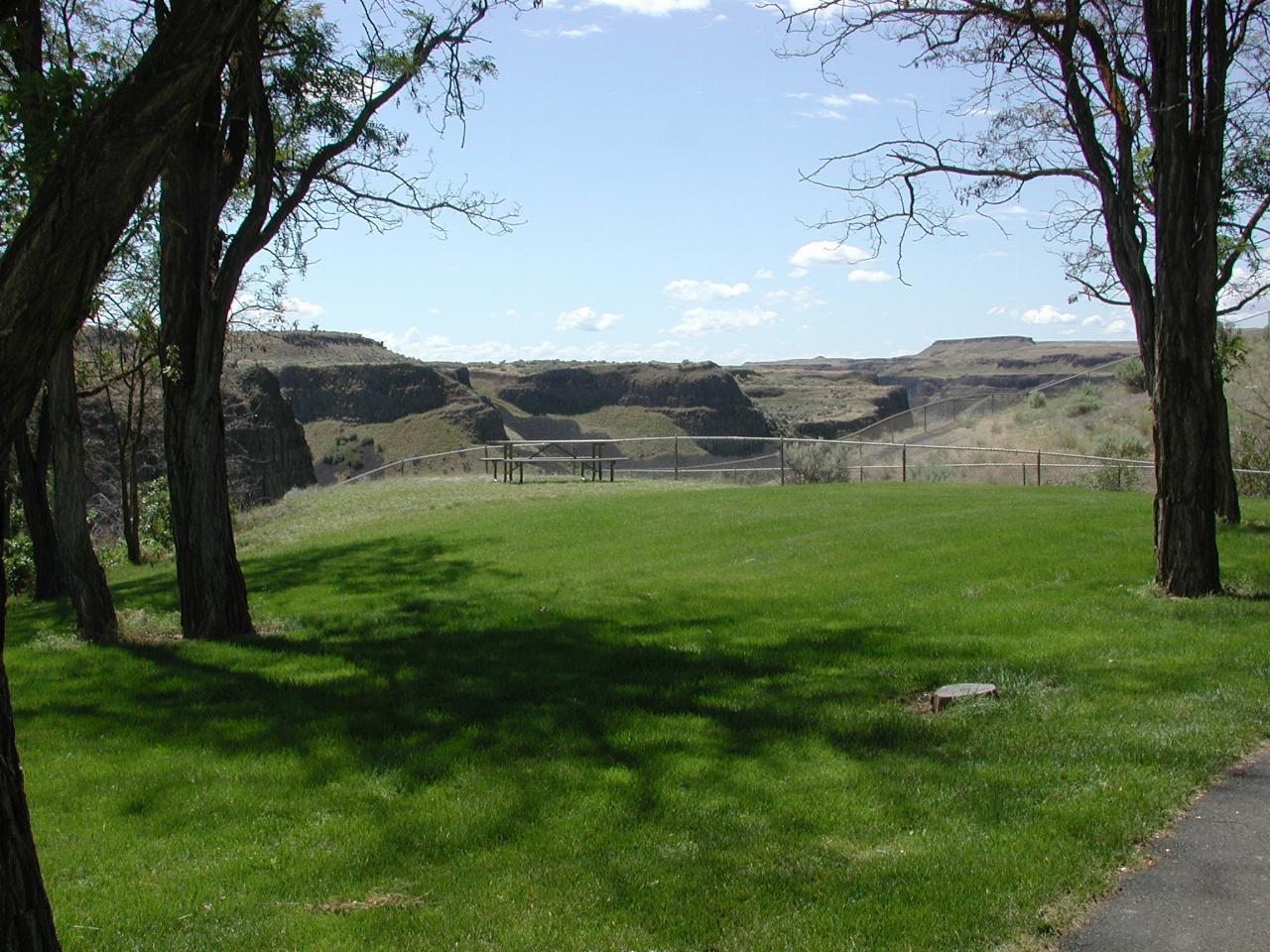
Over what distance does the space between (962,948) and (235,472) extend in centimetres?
4581

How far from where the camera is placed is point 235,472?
46625 millimetres

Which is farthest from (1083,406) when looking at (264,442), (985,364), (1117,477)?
(985,364)

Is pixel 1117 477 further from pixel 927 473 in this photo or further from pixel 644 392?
pixel 644 392

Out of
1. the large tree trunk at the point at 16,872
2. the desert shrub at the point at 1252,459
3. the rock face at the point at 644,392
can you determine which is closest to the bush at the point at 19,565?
the large tree trunk at the point at 16,872

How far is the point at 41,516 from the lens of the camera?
69.4 ft

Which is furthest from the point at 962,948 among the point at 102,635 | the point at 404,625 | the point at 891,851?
the point at 102,635

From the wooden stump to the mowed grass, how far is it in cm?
14

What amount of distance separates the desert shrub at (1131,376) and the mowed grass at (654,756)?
32947 millimetres

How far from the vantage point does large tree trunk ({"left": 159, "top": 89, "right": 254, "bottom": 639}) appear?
440 inches

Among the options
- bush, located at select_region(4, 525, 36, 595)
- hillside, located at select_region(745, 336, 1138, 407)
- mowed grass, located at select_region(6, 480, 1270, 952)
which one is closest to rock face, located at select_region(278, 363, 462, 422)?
hillside, located at select_region(745, 336, 1138, 407)

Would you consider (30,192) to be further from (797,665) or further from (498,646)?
(797,665)

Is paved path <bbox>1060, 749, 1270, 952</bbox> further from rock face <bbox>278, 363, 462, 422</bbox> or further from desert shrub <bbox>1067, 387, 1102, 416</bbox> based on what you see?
rock face <bbox>278, 363, 462, 422</bbox>

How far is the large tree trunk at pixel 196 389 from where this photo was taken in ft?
36.7

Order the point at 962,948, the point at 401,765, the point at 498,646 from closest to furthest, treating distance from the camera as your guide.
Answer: the point at 962,948 < the point at 401,765 < the point at 498,646
